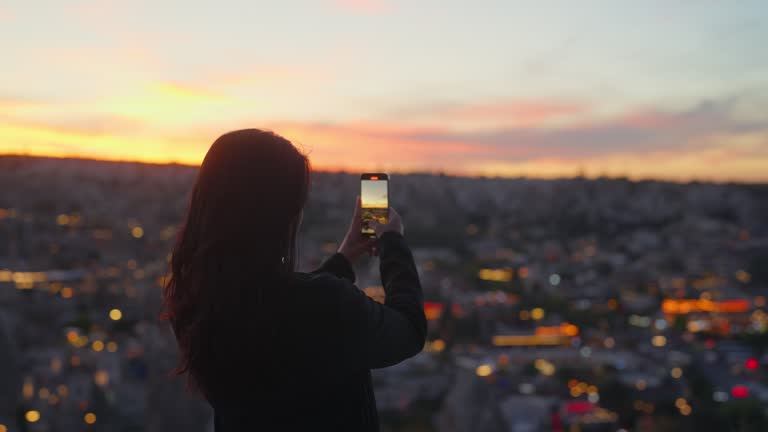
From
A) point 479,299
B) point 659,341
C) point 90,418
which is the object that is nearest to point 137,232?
point 479,299

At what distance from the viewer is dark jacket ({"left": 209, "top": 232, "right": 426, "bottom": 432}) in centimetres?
72

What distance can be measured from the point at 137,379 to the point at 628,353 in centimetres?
942

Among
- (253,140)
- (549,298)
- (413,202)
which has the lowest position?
(549,298)

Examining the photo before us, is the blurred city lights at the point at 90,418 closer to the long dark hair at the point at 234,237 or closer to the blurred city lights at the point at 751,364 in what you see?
the long dark hair at the point at 234,237

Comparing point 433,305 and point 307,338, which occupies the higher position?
point 307,338

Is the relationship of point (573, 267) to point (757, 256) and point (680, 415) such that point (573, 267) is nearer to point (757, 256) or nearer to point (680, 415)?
point (757, 256)

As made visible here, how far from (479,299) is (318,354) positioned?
19.2 metres

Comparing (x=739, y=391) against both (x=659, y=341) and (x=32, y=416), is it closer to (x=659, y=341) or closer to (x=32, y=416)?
(x=659, y=341)

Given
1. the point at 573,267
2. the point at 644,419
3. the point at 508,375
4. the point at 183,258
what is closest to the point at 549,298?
the point at 573,267

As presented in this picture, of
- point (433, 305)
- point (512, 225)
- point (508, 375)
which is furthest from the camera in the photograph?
point (512, 225)

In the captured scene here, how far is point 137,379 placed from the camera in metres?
Result: 10.5

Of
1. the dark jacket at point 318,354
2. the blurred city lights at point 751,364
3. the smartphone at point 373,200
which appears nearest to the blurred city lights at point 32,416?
the smartphone at point 373,200

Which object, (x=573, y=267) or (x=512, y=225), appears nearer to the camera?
(x=573, y=267)

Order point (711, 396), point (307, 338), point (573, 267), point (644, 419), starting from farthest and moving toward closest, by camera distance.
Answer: point (573, 267)
point (711, 396)
point (644, 419)
point (307, 338)
